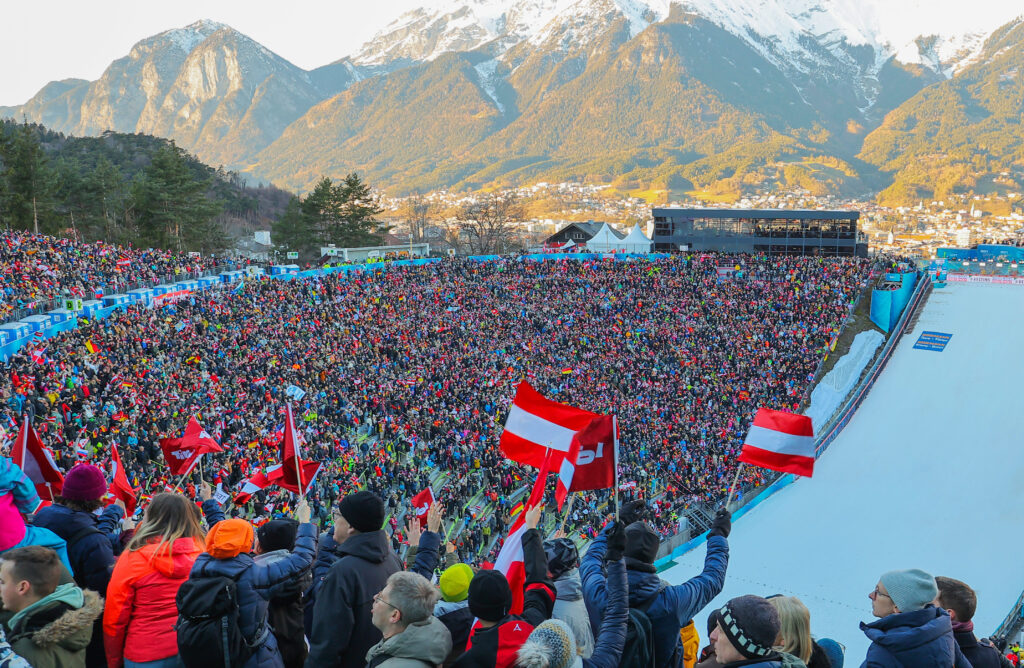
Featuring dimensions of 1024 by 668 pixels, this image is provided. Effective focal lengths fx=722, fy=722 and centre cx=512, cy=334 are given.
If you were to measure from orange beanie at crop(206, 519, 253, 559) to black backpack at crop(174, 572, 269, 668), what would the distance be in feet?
0.42

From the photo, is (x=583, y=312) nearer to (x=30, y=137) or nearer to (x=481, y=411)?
(x=481, y=411)

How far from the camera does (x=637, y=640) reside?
149 inches

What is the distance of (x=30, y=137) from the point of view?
130 feet

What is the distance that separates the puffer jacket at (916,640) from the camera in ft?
12.0

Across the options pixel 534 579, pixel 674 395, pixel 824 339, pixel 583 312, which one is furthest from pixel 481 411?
pixel 534 579

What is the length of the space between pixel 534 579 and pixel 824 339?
3082 cm

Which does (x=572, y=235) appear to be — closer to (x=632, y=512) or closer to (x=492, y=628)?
(x=632, y=512)

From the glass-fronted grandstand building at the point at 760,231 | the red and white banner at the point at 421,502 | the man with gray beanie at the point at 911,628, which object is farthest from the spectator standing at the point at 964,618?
the glass-fronted grandstand building at the point at 760,231

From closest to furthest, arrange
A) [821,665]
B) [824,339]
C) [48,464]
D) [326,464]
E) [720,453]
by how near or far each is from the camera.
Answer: [821,665] < [48,464] < [326,464] < [720,453] < [824,339]

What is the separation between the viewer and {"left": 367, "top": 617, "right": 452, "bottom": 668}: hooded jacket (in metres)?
3.11

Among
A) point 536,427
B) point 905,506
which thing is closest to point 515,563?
point 536,427

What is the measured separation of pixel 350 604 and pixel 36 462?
550 cm

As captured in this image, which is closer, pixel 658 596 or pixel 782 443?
pixel 658 596

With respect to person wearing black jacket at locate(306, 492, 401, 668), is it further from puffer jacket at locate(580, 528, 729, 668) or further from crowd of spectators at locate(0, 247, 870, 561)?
crowd of spectators at locate(0, 247, 870, 561)
